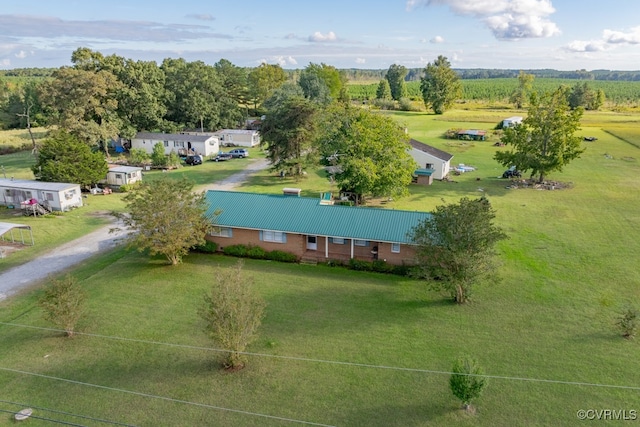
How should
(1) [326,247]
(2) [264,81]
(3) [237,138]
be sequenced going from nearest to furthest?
1. (1) [326,247]
2. (3) [237,138]
3. (2) [264,81]

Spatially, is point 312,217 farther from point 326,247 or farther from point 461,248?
point 461,248

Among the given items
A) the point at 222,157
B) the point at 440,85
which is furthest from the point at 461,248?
the point at 440,85

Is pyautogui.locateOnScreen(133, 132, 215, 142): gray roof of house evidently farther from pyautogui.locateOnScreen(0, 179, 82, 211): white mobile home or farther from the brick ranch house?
the brick ranch house

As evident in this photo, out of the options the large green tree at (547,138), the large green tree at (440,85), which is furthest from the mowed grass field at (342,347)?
the large green tree at (440,85)

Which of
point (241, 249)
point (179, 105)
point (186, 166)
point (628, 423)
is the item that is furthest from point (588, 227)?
point (179, 105)

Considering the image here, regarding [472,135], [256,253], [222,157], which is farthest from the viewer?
[472,135]

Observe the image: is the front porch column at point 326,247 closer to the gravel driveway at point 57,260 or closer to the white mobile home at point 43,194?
the gravel driveway at point 57,260

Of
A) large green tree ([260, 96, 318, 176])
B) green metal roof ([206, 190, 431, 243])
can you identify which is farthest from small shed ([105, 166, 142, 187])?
green metal roof ([206, 190, 431, 243])
